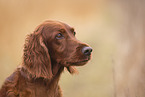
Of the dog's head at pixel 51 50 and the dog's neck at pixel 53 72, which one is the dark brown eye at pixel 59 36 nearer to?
the dog's head at pixel 51 50

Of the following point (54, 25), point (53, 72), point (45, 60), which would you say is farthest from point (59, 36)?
point (53, 72)

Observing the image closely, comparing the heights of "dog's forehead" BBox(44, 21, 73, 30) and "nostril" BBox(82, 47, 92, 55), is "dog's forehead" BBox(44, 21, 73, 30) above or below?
above

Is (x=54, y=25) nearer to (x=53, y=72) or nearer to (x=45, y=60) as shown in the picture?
(x=45, y=60)

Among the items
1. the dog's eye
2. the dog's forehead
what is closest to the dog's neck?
the dog's eye

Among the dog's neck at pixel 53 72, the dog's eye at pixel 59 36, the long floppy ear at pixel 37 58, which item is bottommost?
the dog's neck at pixel 53 72

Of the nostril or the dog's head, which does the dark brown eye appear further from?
the nostril

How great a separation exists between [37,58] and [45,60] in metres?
0.14

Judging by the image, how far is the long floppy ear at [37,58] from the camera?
10.9ft

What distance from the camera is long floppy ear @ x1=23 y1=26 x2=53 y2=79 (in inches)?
131

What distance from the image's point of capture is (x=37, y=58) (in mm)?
3432

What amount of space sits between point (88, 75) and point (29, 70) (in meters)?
2.19

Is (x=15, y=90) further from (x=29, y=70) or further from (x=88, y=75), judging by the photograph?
(x=88, y=75)

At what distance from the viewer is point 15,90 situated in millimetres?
3264

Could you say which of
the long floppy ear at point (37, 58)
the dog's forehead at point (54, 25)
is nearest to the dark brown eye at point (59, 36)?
the dog's forehead at point (54, 25)
